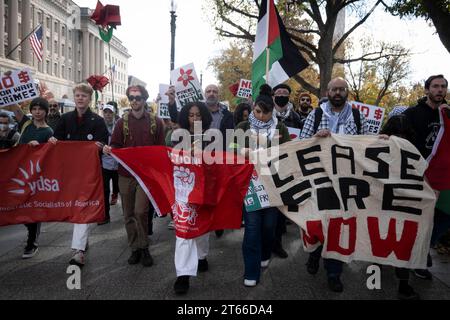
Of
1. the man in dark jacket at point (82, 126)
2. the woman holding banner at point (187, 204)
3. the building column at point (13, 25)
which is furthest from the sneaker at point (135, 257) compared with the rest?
the building column at point (13, 25)

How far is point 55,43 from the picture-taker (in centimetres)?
7025

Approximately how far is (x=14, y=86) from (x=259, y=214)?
442 cm

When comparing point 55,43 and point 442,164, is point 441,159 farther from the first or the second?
point 55,43

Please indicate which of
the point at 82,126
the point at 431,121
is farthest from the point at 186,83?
the point at 431,121

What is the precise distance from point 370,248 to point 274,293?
1010 millimetres

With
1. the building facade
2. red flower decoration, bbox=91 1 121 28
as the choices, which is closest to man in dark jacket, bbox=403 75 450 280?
red flower decoration, bbox=91 1 121 28

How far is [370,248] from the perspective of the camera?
3863mm

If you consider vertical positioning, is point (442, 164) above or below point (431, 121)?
below

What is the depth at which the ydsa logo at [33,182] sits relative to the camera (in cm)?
461

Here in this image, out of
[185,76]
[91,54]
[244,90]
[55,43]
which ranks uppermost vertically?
[91,54]

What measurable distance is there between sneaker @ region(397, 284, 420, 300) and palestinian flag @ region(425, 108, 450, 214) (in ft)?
3.23

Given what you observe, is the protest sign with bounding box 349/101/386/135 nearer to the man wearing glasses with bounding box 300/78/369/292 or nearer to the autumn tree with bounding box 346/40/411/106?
the man wearing glasses with bounding box 300/78/369/292

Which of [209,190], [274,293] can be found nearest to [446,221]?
[274,293]
